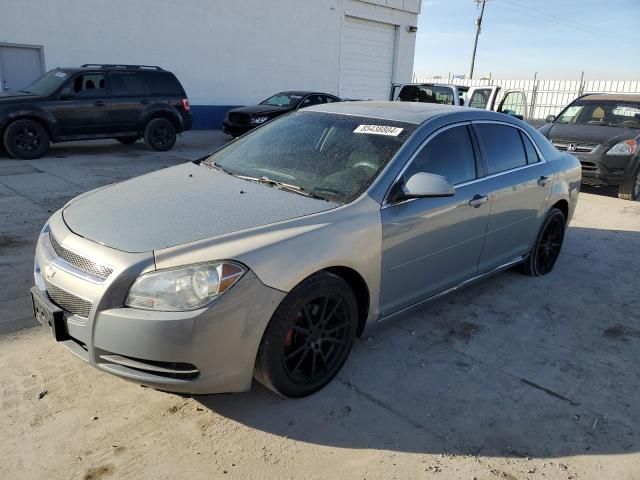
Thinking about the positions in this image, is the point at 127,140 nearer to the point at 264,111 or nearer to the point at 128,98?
the point at 128,98

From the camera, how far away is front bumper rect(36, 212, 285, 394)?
243 centimetres

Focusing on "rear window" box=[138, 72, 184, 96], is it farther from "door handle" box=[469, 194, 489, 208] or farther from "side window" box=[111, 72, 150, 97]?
"door handle" box=[469, 194, 489, 208]

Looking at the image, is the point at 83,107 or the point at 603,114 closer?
the point at 603,114

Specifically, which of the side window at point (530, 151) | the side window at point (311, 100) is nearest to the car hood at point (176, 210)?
the side window at point (530, 151)

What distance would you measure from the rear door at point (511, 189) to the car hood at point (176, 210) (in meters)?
1.69

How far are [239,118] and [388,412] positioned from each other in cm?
1138

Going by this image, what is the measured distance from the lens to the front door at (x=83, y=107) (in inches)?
404

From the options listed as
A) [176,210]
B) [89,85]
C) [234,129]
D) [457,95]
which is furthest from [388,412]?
[234,129]

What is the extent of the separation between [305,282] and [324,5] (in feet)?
58.3

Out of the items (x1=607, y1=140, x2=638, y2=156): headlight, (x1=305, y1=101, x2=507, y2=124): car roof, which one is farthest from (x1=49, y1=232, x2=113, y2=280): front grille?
(x1=607, y1=140, x2=638, y2=156): headlight

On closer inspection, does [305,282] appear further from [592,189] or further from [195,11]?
[195,11]

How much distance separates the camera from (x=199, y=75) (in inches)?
623

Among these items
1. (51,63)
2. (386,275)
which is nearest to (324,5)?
(51,63)

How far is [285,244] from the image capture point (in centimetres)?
270
